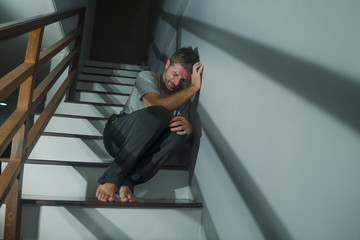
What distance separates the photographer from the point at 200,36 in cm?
167

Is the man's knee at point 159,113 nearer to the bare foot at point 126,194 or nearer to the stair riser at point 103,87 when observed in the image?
the bare foot at point 126,194

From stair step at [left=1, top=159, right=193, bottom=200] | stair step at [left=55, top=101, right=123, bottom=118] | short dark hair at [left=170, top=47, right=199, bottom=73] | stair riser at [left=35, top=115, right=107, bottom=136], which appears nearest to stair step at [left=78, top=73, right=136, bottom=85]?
stair step at [left=55, top=101, right=123, bottom=118]

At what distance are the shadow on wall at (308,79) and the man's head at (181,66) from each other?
0.51 m

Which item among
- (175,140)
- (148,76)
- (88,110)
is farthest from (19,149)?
(88,110)

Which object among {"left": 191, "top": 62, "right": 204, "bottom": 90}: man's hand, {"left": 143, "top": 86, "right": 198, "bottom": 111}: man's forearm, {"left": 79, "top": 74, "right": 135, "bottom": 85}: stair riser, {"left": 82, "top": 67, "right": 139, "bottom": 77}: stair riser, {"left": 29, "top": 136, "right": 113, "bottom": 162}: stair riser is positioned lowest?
{"left": 29, "top": 136, "right": 113, "bottom": 162}: stair riser

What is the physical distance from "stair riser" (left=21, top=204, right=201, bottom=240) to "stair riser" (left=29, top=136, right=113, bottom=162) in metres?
0.55

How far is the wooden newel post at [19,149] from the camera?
1089 millimetres

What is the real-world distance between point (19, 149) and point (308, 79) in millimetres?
1085

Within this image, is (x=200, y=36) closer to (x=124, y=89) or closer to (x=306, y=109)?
(x=306, y=109)

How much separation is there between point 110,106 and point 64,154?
77 cm

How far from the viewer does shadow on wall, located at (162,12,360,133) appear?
519 millimetres

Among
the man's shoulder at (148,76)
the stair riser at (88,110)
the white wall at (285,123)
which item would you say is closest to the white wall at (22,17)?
the stair riser at (88,110)

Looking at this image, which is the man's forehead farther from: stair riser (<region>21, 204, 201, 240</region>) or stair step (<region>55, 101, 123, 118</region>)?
stair step (<region>55, 101, 123, 118</region>)

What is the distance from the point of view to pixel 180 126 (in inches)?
58.7
